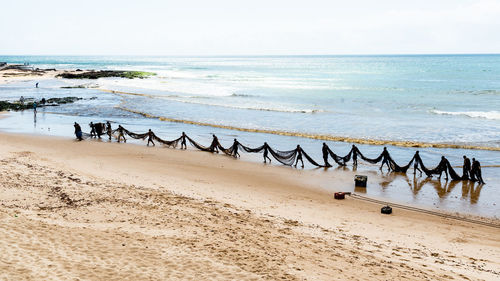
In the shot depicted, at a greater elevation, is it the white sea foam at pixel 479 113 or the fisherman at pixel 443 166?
the white sea foam at pixel 479 113

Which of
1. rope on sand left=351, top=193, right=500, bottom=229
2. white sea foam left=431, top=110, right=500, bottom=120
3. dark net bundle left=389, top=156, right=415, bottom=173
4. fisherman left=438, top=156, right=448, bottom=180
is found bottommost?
rope on sand left=351, top=193, right=500, bottom=229

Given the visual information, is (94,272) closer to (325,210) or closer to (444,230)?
(325,210)

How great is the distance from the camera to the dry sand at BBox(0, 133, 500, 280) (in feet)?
30.6

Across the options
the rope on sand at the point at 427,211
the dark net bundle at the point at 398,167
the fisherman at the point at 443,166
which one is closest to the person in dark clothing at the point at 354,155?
the dark net bundle at the point at 398,167

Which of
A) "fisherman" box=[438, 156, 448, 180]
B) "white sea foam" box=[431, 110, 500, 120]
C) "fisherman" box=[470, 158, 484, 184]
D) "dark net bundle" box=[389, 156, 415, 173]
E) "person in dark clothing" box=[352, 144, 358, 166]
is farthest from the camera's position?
"white sea foam" box=[431, 110, 500, 120]

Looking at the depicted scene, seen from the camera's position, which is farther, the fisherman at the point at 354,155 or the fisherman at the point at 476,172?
the fisherman at the point at 354,155

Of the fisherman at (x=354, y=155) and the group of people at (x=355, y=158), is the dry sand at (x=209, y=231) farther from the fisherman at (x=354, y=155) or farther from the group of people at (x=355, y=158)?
the fisherman at (x=354, y=155)

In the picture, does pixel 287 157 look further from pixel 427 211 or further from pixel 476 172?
pixel 476 172

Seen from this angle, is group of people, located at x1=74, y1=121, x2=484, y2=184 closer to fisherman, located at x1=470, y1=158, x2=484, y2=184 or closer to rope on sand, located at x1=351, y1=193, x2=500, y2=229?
fisherman, located at x1=470, y1=158, x2=484, y2=184

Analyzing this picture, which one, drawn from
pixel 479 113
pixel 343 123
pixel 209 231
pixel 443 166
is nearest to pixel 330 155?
pixel 443 166

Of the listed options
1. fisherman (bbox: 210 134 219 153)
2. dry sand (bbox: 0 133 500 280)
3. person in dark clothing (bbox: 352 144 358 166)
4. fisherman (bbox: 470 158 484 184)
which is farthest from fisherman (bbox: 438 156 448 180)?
fisherman (bbox: 210 134 219 153)

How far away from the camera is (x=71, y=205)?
13328mm

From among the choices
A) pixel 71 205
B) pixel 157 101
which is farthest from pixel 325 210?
pixel 157 101

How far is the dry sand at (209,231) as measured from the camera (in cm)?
933
